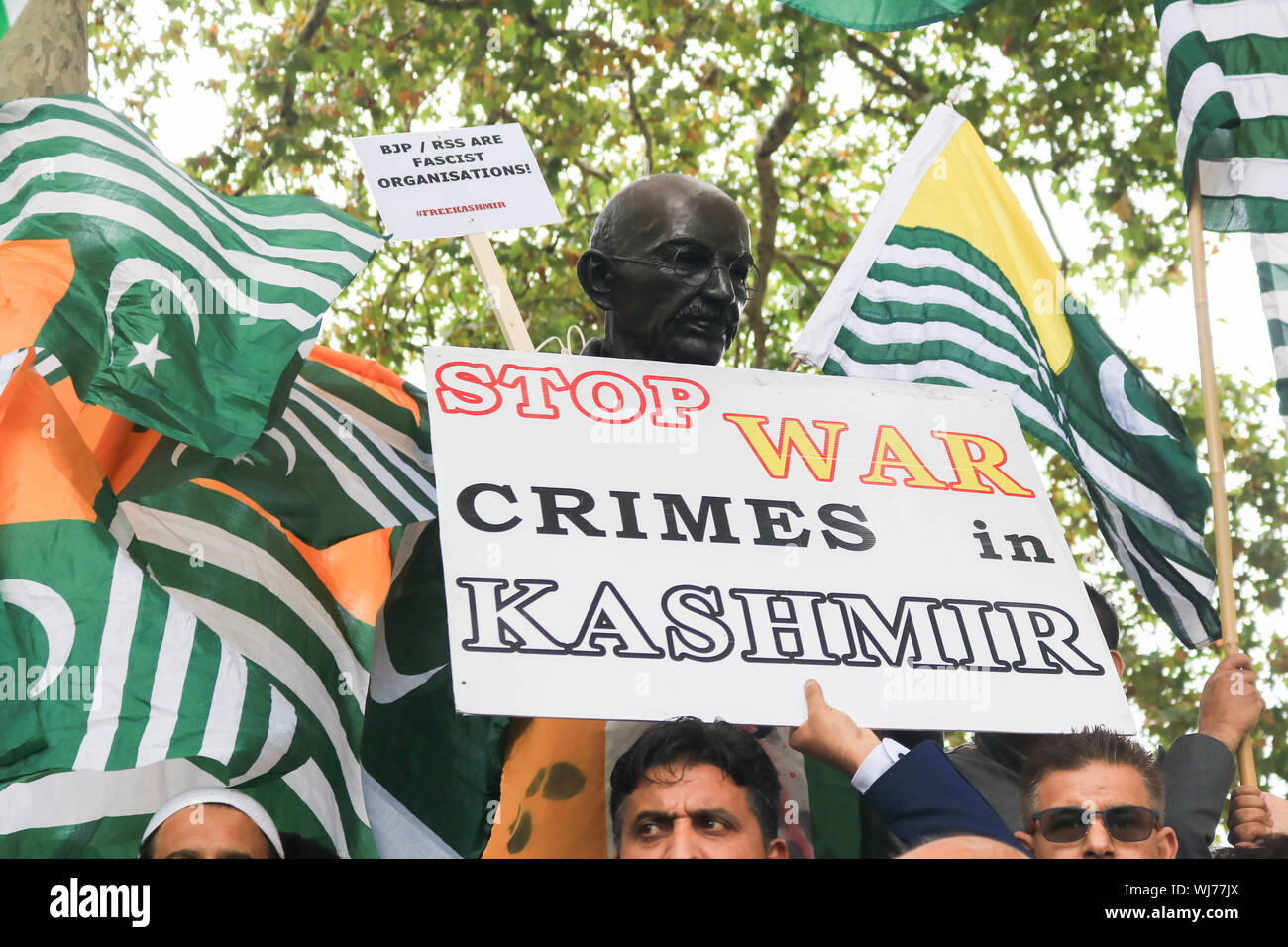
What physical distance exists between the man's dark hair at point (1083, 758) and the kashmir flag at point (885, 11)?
2.29 m

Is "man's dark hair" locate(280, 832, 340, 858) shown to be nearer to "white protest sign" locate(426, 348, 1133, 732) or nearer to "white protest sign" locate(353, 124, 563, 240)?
"white protest sign" locate(426, 348, 1133, 732)

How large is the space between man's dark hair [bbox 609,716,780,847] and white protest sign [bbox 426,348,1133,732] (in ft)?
0.45

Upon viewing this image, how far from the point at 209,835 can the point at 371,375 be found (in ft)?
4.85

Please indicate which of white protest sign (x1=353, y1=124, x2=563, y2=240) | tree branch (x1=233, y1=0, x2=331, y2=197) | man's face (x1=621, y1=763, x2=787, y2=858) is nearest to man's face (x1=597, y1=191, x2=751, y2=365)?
white protest sign (x1=353, y1=124, x2=563, y2=240)

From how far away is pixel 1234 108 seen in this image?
4.40 m

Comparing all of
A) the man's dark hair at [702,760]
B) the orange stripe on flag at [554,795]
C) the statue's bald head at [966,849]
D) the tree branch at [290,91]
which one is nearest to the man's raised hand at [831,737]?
the man's dark hair at [702,760]

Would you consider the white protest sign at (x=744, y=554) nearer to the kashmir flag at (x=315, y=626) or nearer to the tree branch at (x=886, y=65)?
the kashmir flag at (x=315, y=626)

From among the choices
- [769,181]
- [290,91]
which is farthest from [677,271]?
[290,91]

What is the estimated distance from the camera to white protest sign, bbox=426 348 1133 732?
9.70 ft

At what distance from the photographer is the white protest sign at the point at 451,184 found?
4051 mm

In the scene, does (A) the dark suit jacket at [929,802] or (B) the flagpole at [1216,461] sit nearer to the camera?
(A) the dark suit jacket at [929,802]

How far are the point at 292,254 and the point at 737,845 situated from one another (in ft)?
5.68

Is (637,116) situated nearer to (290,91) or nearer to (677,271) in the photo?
(290,91)
